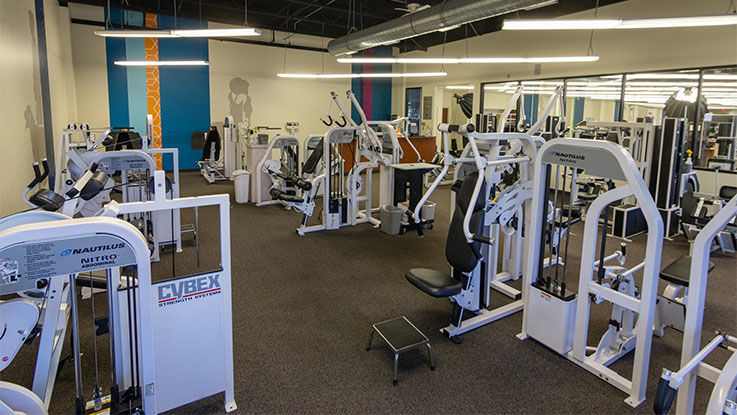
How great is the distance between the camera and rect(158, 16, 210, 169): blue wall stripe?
414 inches

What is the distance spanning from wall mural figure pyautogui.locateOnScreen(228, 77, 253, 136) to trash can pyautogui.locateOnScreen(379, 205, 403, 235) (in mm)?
6829

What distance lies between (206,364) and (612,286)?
8.57 ft

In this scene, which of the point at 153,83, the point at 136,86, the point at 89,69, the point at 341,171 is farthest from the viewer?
the point at 153,83

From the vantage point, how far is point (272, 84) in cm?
1193

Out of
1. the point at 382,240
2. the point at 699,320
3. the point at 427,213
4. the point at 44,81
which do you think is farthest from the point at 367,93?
the point at 699,320

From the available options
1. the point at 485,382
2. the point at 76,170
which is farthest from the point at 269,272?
the point at 485,382

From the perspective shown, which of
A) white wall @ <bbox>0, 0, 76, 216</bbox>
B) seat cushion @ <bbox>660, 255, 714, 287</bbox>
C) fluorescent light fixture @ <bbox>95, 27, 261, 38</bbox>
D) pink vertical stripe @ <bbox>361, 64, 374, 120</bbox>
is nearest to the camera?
seat cushion @ <bbox>660, 255, 714, 287</bbox>

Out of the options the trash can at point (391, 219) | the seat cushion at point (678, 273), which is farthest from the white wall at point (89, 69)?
the seat cushion at point (678, 273)

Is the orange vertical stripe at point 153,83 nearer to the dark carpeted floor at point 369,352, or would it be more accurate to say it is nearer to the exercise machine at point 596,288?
the dark carpeted floor at point 369,352

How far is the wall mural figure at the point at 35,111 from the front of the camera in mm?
5302

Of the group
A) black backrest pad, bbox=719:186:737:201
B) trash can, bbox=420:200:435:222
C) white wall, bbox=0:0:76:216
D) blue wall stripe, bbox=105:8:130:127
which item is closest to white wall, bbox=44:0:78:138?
white wall, bbox=0:0:76:216

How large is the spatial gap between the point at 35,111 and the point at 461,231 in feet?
18.7

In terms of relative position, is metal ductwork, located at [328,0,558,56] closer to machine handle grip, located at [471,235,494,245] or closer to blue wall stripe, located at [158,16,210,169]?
machine handle grip, located at [471,235,494,245]

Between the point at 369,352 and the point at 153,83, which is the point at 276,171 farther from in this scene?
the point at 153,83
